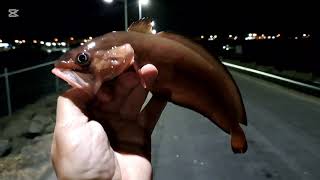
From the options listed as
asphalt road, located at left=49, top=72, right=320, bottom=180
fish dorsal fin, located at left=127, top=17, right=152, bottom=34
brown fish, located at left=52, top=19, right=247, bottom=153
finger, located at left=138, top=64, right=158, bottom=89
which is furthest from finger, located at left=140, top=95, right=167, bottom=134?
asphalt road, located at left=49, top=72, right=320, bottom=180

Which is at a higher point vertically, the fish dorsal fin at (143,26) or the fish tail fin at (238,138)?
the fish dorsal fin at (143,26)

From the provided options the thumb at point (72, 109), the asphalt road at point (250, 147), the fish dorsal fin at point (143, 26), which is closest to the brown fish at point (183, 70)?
the fish dorsal fin at point (143, 26)

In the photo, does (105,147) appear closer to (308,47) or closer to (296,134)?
(296,134)

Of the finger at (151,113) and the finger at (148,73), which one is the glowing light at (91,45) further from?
the finger at (151,113)

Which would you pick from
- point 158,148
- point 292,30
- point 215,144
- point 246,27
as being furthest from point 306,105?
point 246,27

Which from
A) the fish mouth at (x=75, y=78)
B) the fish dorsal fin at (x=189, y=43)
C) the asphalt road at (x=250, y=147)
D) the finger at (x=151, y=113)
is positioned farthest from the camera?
the asphalt road at (x=250, y=147)

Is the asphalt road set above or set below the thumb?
below

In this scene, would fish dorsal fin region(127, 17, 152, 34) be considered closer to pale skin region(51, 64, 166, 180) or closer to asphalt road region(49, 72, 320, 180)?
pale skin region(51, 64, 166, 180)
